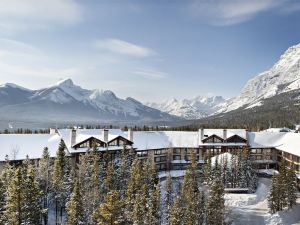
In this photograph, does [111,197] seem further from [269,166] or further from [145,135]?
[269,166]

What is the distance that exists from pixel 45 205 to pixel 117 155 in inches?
913

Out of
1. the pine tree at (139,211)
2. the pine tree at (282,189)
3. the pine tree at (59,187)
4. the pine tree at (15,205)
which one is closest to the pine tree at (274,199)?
the pine tree at (282,189)

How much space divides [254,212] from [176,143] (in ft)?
113

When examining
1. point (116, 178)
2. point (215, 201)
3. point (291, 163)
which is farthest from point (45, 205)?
point (291, 163)

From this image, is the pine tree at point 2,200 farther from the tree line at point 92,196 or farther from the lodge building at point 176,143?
the lodge building at point 176,143

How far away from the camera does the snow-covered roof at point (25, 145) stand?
77.3 m

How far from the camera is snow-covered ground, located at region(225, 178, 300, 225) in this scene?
69.5 metres

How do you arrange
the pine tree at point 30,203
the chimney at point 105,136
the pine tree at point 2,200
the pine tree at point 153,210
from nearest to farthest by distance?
the pine tree at point 30,203 < the pine tree at point 2,200 < the pine tree at point 153,210 < the chimney at point 105,136

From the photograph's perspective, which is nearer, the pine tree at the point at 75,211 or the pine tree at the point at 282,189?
the pine tree at the point at 75,211

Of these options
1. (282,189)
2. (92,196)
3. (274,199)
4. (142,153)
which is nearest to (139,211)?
(92,196)

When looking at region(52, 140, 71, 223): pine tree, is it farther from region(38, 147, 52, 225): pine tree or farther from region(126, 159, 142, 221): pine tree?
region(126, 159, 142, 221): pine tree

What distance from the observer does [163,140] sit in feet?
342

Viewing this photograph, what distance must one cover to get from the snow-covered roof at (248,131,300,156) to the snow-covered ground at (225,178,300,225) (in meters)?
19.7

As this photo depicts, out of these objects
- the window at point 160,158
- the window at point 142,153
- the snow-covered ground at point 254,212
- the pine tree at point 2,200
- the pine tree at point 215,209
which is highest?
the window at point 142,153
